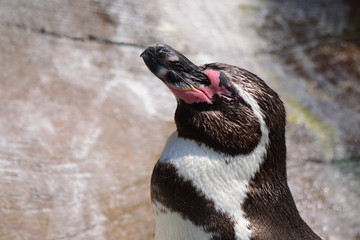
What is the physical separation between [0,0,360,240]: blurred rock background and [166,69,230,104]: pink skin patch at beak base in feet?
3.39

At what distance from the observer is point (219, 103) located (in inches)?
72.3

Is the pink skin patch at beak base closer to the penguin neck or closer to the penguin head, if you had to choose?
the penguin head

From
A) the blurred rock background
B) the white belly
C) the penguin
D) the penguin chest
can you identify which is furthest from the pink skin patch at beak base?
the blurred rock background

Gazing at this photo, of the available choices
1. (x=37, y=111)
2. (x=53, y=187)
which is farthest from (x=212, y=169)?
(x=37, y=111)

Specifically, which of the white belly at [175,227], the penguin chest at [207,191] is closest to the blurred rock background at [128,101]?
the white belly at [175,227]

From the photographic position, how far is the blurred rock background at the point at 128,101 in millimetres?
2736

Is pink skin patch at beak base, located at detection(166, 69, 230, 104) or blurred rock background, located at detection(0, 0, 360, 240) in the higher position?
pink skin patch at beak base, located at detection(166, 69, 230, 104)

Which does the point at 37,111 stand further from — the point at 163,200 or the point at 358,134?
the point at 358,134

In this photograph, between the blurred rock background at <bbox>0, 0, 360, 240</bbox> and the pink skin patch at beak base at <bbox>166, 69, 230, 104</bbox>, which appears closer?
the pink skin patch at beak base at <bbox>166, 69, 230, 104</bbox>

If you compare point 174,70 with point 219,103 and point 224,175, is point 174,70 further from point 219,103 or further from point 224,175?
point 224,175

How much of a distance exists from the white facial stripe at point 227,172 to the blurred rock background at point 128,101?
3.07ft

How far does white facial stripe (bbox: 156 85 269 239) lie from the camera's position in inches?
71.6

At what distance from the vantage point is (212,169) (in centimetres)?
183

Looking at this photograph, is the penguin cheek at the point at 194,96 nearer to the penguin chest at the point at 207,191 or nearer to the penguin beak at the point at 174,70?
the penguin beak at the point at 174,70
